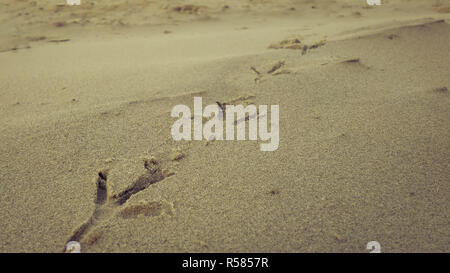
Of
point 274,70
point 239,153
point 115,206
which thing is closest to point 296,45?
point 274,70

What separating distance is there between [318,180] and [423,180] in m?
0.37

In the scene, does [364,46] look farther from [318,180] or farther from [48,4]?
[48,4]

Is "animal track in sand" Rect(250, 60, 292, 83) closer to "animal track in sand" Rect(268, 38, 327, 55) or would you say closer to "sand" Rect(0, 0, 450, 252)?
"sand" Rect(0, 0, 450, 252)

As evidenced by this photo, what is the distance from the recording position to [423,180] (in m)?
1.13

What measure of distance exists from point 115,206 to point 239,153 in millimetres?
505

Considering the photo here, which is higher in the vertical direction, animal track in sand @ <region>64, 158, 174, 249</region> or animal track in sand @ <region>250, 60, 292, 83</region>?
animal track in sand @ <region>250, 60, 292, 83</region>

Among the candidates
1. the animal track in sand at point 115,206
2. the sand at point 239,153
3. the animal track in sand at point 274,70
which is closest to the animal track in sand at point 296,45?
the sand at point 239,153

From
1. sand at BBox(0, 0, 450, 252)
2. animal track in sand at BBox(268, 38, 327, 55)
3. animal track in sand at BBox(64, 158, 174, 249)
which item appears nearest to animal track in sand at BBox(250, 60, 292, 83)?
sand at BBox(0, 0, 450, 252)

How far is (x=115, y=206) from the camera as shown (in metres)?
1.08

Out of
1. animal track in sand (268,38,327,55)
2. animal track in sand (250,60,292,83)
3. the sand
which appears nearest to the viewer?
the sand

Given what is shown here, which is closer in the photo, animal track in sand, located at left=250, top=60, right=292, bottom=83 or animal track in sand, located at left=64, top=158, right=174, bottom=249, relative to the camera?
animal track in sand, located at left=64, top=158, right=174, bottom=249

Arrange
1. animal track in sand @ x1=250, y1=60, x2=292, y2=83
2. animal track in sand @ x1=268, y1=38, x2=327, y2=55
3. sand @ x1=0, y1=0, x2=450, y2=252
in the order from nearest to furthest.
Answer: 1. sand @ x1=0, y1=0, x2=450, y2=252
2. animal track in sand @ x1=250, y1=60, x2=292, y2=83
3. animal track in sand @ x1=268, y1=38, x2=327, y2=55

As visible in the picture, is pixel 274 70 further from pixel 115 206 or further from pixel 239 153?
pixel 115 206

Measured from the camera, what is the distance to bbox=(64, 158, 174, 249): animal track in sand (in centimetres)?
100
